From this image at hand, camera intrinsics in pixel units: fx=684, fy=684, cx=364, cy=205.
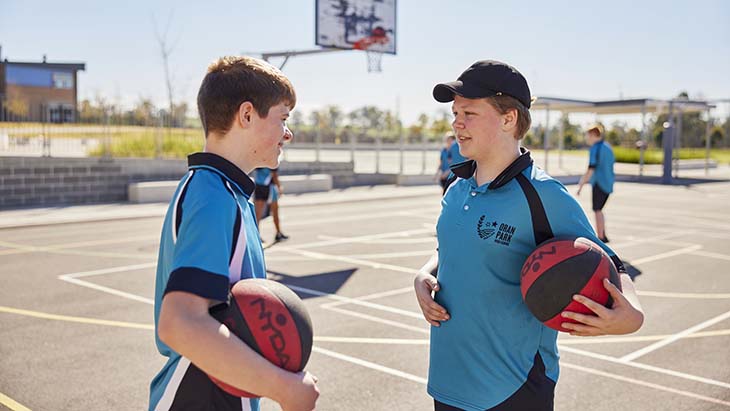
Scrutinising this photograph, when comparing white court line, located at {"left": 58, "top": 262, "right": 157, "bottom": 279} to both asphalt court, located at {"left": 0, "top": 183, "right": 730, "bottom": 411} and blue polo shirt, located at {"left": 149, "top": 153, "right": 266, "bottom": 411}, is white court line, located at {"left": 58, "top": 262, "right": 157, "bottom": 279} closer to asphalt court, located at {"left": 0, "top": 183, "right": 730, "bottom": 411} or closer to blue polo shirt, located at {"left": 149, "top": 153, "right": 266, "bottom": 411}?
asphalt court, located at {"left": 0, "top": 183, "right": 730, "bottom": 411}

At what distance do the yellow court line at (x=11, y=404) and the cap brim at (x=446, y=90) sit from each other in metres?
3.85

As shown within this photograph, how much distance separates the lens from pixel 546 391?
289cm

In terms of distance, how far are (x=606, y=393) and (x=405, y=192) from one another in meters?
20.2

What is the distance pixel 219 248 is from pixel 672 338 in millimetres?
6248

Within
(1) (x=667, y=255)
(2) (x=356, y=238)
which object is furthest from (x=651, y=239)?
(2) (x=356, y=238)

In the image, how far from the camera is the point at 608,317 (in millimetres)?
2578

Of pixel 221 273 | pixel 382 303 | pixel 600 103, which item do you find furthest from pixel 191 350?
pixel 600 103

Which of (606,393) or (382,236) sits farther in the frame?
(382,236)

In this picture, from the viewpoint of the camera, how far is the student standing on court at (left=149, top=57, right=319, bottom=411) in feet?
6.15

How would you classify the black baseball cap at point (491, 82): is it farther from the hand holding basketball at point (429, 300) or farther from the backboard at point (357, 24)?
the backboard at point (357, 24)

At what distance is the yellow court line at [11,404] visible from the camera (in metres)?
4.97

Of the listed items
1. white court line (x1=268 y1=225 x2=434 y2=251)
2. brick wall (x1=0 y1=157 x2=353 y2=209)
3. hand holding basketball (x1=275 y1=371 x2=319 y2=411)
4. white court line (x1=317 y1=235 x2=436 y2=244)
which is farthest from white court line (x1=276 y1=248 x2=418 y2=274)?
brick wall (x1=0 y1=157 x2=353 y2=209)

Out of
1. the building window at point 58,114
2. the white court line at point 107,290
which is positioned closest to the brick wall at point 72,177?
the building window at point 58,114

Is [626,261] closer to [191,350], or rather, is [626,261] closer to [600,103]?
[191,350]
